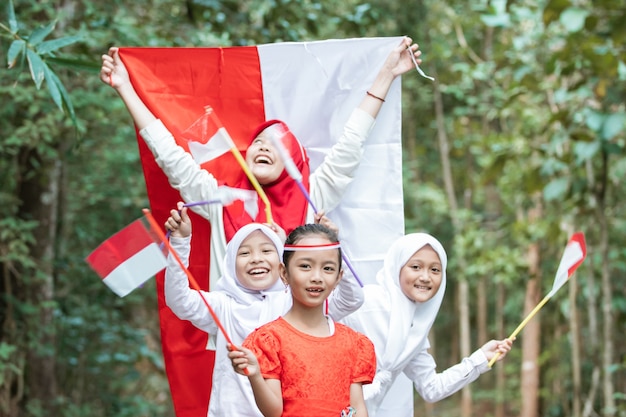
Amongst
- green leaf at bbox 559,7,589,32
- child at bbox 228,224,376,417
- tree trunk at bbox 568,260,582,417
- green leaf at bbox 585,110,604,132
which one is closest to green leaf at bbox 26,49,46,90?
child at bbox 228,224,376,417

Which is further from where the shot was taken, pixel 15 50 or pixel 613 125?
pixel 613 125

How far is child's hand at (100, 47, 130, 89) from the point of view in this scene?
3586 mm

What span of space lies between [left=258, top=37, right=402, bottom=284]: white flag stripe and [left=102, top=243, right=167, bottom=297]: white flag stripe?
3.78 feet

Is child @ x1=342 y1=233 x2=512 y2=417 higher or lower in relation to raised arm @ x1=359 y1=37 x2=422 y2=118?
lower

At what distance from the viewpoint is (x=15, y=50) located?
11.2 feet

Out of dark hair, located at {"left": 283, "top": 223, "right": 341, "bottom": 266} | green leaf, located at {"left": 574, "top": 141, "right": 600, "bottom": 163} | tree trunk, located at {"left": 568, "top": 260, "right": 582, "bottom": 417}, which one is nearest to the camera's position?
dark hair, located at {"left": 283, "top": 223, "right": 341, "bottom": 266}

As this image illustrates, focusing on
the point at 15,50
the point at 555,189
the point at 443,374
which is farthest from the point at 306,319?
the point at 555,189

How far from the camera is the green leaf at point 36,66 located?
342 cm

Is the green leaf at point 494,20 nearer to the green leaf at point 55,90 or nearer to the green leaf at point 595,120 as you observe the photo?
the green leaf at point 595,120

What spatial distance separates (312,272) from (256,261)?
0.52 metres

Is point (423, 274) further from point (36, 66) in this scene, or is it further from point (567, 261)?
point (36, 66)

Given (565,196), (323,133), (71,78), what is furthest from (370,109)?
(71,78)

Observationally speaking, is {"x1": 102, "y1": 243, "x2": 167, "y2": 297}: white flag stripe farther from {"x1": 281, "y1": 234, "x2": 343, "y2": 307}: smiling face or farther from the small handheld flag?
the small handheld flag

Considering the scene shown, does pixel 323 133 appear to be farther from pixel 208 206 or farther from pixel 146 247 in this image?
pixel 146 247
